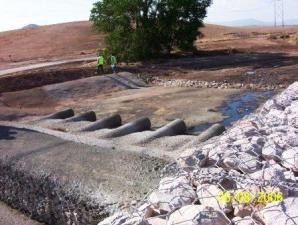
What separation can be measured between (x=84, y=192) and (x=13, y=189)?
2881 mm

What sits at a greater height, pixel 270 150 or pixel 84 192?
pixel 270 150

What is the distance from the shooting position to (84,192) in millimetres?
7844

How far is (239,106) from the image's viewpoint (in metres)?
17.0

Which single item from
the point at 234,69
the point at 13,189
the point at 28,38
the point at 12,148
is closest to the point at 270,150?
the point at 13,189

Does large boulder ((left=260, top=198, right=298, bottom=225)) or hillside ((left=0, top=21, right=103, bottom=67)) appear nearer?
large boulder ((left=260, top=198, right=298, bottom=225))

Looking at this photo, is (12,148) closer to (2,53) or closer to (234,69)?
(234,69)

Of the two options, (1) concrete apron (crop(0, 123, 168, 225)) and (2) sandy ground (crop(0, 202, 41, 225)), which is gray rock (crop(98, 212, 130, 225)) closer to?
(1) concrete apron (crop(0, 123, 168, 225))

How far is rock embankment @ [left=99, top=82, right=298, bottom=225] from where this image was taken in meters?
4.12

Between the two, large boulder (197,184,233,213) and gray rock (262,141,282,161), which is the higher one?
gray rock (262,141,282,161)

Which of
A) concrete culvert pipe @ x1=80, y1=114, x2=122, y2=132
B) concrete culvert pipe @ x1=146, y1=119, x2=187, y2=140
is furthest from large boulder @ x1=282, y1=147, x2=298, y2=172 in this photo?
concrete culvert pipe @ x1=80, y1=114, x2=122, y2=132

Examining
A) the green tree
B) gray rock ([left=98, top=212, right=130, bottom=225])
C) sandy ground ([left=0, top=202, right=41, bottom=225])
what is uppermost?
the green tree

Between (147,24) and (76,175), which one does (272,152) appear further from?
(147,24)

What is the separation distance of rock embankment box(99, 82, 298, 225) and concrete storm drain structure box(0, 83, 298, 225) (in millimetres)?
11
